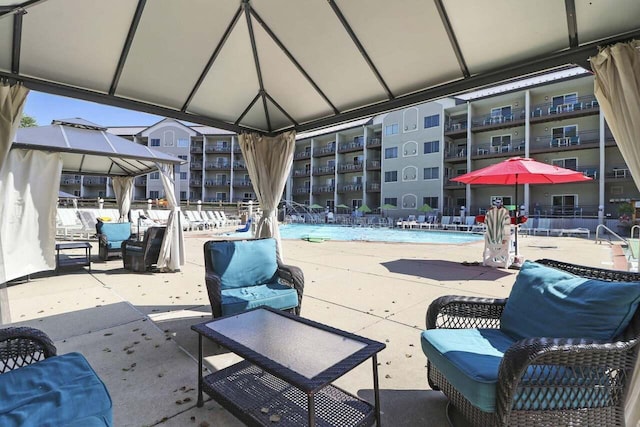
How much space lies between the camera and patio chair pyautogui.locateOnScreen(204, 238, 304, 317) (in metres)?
3.00

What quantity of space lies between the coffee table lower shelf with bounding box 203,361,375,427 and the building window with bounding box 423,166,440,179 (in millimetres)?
26846

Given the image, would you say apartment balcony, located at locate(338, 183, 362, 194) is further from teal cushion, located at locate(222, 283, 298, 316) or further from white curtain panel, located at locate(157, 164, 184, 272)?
teal cushion, located at locate(222, 283, 298, 316)

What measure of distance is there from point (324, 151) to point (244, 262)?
32.8m

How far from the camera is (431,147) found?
27.1 meters

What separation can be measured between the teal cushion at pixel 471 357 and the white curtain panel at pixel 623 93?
1.48 meters

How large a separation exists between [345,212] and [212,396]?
104 ft

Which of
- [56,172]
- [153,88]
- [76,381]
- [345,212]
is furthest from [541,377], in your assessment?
[345,212]

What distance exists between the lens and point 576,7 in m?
2.30

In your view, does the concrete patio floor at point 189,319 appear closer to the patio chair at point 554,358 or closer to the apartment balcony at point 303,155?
the patio chair at point 554,358

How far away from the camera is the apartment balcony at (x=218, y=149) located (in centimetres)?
3809

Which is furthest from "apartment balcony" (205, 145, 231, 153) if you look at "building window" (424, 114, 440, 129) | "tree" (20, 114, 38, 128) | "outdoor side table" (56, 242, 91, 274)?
"outdoor side table" (56, 242, 91, 274)

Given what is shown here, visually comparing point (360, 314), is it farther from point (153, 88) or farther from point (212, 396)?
point (153, 88)

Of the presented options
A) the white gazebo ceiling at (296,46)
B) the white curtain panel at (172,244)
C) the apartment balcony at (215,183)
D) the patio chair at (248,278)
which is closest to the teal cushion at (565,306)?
the white gazebo ceiling at (296,46)

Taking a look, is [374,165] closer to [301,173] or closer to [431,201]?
[431,201]
